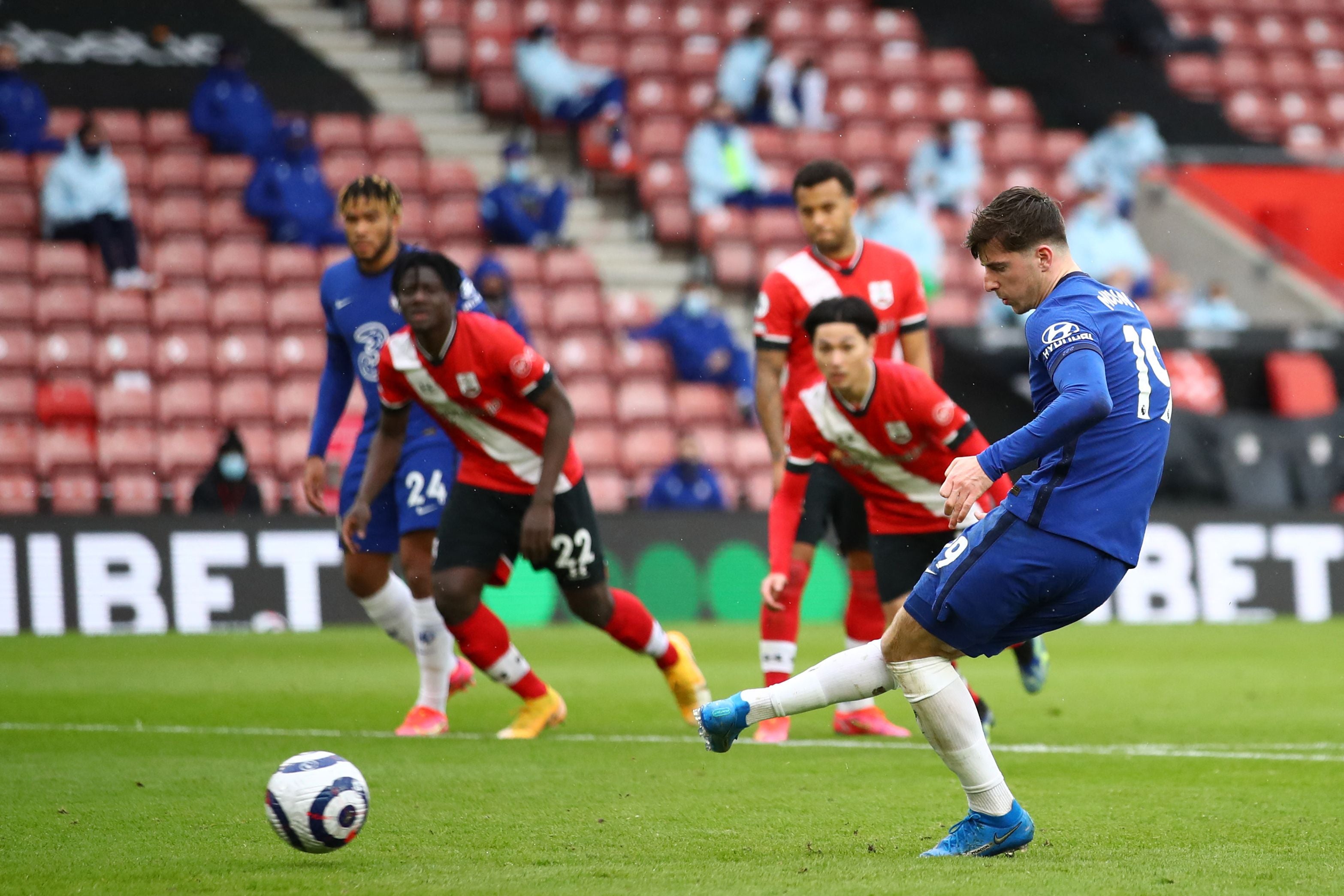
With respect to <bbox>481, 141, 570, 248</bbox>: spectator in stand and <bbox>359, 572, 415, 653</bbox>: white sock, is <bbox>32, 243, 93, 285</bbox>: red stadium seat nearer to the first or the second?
<bbox>481, 141, 570, 248</bbox>: spectator in stand

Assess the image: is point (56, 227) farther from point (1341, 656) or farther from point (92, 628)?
point (1341, 656)

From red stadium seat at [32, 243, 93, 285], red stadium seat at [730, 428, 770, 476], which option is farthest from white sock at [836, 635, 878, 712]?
red stadium seat at [32, 243, 93, 285]

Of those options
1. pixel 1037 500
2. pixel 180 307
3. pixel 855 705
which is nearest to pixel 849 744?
pixel 855 705

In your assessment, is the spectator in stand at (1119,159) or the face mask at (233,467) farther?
the spectator in stand at (1119,159)

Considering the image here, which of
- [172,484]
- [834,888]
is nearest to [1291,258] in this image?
[172,484]

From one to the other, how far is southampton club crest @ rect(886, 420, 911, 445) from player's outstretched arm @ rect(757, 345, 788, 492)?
48.2 inches

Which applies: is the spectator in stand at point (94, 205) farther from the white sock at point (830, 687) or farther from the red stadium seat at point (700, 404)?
the white sock at point (830, 687)

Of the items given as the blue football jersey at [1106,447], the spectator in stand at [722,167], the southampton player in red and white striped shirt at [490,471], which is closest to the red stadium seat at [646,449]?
the spectator in stand at [722,167]

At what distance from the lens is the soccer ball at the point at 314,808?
466 cm

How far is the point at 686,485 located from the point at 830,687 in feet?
33.8

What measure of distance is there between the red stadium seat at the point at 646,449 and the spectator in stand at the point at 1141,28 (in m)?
10.5

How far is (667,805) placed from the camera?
5.71m

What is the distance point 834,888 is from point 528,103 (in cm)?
1615

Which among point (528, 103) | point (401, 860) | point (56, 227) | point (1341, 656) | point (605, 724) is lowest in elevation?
point (1341, 656)
